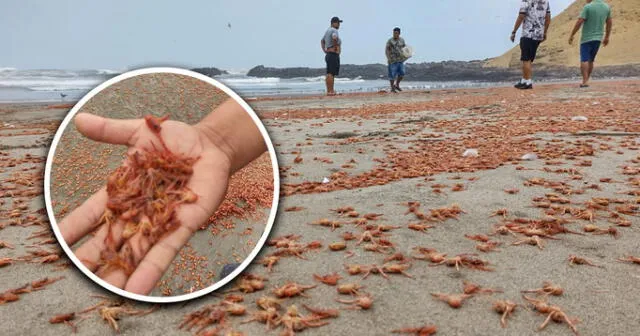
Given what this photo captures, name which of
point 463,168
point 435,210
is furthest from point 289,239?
point 463,168

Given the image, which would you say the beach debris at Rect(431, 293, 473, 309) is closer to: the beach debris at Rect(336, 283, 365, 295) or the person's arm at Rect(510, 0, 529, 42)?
the beach debris at Rect(336, 283, 365, 295)

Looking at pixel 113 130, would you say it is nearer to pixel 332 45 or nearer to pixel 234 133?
pixel 234 133

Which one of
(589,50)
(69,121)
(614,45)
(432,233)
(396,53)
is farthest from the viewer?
(614,45)

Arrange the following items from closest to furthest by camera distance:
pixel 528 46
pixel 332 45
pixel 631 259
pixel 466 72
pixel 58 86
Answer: pixel 631 259 < pixel 528 46 < pixel 332 45 < pixel 58 86 < pixel 466 72

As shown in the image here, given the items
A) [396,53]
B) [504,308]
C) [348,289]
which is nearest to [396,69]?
[396,53]

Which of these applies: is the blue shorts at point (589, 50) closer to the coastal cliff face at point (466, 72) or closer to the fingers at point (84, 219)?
the fingers at point (84, 219)

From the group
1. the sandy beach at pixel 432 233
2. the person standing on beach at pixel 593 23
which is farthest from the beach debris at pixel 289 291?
the person standing on beach at pixel 593 23
